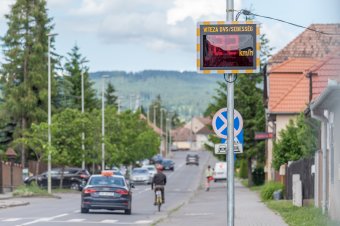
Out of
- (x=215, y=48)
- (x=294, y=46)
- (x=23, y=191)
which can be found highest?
(x=294, y=46)

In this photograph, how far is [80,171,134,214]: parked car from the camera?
3212 cm

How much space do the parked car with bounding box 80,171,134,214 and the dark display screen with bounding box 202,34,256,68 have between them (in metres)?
17.4

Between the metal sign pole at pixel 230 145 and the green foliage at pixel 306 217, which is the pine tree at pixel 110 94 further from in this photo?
the metal sign pole at pixel 230 145

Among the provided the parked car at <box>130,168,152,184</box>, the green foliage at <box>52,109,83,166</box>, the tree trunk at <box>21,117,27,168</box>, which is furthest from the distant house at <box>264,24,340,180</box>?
the tree trunk at <box>21,117,27,168</box>

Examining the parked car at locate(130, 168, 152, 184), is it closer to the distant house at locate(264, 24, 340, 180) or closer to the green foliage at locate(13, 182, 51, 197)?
the distant house at locate(264, 24, 340, 180)

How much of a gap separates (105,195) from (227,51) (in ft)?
57.7

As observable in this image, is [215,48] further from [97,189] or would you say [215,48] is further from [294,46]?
[294,46]

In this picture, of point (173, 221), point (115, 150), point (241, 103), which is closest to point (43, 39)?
point (115, 150)

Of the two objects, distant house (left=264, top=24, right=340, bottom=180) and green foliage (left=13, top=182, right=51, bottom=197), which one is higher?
distant house (left=264, top=24, right=340, bottom=180)

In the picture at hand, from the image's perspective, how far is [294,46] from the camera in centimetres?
6019

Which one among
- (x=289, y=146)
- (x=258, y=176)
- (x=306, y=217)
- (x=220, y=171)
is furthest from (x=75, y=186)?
(x=306, y=217)

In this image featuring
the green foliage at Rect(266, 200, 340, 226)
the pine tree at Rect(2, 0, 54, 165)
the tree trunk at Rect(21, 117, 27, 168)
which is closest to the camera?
the green foliage at Rect(266, 200, 340, 226)

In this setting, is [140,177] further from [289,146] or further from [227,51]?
[227,51]

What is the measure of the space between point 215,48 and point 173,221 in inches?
506
